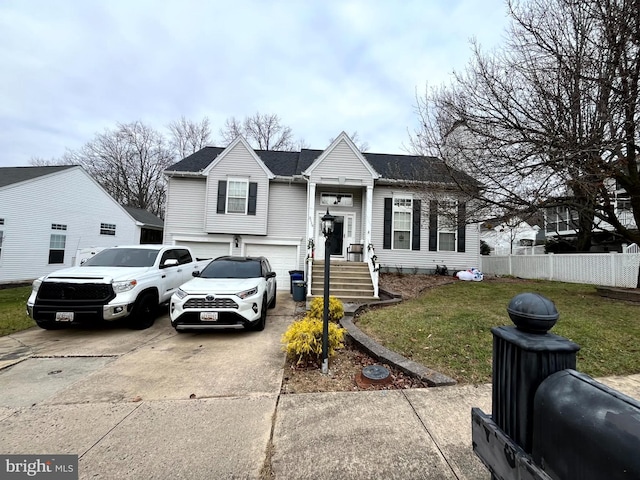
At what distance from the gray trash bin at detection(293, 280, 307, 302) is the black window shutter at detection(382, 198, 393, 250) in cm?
505

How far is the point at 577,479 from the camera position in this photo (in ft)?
2.81

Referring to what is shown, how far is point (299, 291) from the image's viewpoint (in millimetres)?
9070

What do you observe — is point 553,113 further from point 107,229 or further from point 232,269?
point 107,229

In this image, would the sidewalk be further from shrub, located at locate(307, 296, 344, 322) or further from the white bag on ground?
the white bag on ground

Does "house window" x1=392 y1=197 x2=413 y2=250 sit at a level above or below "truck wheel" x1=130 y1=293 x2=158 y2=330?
above

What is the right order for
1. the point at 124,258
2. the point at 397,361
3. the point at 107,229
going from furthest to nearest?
the point at 107,229, the point at 124,258, the point at 397,361

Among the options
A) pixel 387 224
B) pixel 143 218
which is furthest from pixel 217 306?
pixel 143 218

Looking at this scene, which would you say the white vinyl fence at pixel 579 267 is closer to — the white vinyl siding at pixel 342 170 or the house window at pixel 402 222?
the house window at pixel 402 222

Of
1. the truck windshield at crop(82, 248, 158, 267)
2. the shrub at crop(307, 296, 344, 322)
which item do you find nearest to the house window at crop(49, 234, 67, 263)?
the truck windshield at crop(82, 248, 158, 267)

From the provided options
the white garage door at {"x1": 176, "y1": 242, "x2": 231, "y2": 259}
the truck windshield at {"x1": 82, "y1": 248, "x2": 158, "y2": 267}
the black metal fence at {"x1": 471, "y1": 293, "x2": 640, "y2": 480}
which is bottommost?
the black metal fence at {"x1": 471, "y1": 293, "x2": 640, "y2": 480}

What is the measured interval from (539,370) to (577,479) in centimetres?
36

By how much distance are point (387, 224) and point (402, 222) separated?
72cm

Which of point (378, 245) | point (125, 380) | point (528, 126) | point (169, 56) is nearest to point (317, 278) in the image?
point (378, 245)

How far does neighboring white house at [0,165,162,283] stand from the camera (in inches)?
526
